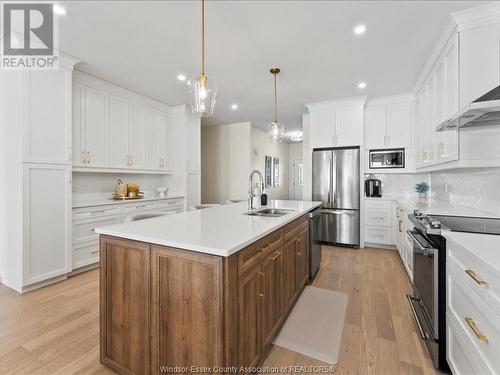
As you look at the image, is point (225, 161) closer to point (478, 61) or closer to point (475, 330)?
point (478, 61)

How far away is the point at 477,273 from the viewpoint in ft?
3.63

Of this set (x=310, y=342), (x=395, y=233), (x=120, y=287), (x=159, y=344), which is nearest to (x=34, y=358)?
(x=120, y=287)

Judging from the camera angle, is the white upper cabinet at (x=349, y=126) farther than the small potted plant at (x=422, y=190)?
Yes

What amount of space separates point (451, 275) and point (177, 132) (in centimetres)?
471

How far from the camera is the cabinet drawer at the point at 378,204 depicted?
13.4 ft

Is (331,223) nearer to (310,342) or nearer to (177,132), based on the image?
(310,342)

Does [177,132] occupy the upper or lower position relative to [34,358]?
upper

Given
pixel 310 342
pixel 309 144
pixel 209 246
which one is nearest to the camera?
pixel 209 246

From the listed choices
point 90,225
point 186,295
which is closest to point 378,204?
point 186,295

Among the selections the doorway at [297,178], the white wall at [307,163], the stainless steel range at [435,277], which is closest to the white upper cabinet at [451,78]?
the stainless steel range at [435,277]

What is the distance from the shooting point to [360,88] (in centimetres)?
380

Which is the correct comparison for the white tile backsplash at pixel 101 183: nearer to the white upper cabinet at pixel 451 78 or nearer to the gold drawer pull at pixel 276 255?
the gold drawer pull at pixel 276 255

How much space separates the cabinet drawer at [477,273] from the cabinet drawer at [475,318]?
0.03 m

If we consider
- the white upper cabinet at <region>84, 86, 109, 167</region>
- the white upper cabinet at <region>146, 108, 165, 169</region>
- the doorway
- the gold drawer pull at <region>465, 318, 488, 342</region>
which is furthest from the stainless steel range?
the doorway
